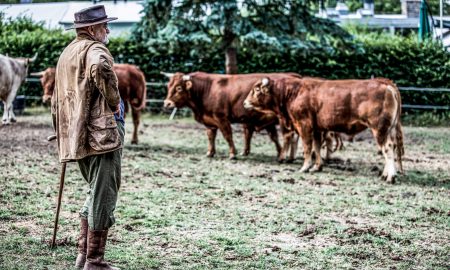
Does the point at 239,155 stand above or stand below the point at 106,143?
below

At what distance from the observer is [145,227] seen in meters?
7.45

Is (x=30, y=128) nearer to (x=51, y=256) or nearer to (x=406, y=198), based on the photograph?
(x=406, y=198)

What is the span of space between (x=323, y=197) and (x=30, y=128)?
33.1ft

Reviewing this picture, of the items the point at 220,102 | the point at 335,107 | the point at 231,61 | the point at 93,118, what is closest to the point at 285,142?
the point at 220,102


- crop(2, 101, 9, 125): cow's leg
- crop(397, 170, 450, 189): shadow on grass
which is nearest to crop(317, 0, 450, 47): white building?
crop(2, 101, 9, 125): cow's leg

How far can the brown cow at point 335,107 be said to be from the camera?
35.0 ft

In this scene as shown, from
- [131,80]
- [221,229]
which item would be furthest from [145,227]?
[131,80]

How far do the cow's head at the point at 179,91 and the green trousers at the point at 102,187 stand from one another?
331 inches

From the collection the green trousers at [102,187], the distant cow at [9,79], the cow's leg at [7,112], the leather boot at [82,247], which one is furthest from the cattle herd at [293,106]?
the green trousers at [102,187]

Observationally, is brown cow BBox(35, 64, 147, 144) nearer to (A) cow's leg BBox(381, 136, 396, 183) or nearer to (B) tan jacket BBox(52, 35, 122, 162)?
(A) cow's leg BBox(381, 136, 396, 183)

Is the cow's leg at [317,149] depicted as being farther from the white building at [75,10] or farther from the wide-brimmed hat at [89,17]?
the white building at [75,10]

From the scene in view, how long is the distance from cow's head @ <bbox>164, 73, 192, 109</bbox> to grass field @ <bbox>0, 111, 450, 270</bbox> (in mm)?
926

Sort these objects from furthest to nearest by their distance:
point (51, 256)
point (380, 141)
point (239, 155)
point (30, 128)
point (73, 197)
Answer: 1. point (30, 128)
2. point (239, 155)
3. point (380, 141)
4. point (73, 197)
5. point (51, 256)

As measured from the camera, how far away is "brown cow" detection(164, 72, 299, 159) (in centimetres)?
1332
